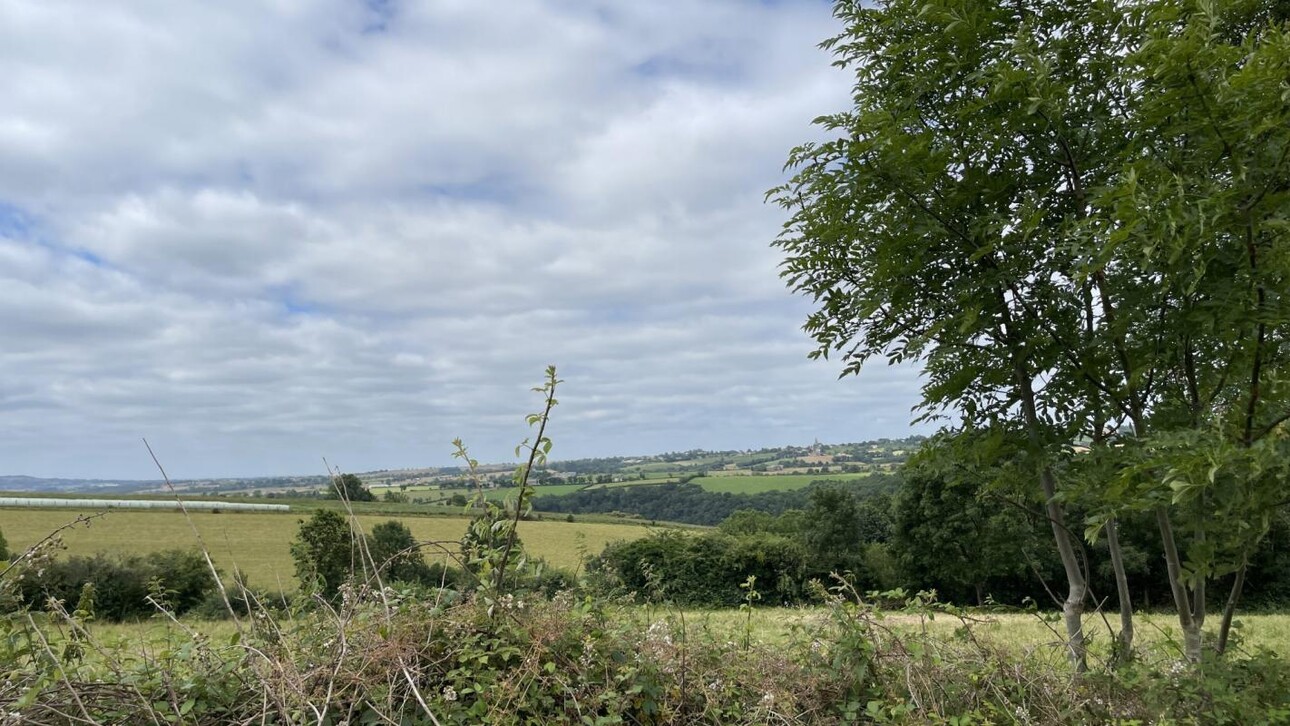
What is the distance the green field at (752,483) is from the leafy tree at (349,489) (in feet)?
185

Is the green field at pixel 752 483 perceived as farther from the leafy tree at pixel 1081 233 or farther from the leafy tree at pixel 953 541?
the leafy tree at pixel 1081 233

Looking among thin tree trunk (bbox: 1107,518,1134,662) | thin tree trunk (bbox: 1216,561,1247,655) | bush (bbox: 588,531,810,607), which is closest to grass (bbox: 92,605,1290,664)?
thin tree trunk (bbox: 1107,518,1134,662)

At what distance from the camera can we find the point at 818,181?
388cm

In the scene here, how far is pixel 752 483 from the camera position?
221 ft

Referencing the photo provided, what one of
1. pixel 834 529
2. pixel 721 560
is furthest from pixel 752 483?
pixel 721 560

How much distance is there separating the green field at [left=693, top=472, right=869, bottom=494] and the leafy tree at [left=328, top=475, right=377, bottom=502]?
56.2 meters

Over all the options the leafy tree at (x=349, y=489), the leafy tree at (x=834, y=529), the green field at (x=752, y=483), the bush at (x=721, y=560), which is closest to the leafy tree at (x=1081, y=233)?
the leafy tree at (x=349, y=489)

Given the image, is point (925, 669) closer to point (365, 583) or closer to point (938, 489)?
point (365, 583)

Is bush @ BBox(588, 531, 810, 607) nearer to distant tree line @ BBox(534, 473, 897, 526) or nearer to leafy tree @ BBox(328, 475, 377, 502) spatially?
distant tree line @ BBox(534, 473, 897, 526)

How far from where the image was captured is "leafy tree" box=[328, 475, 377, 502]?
342 centimetres

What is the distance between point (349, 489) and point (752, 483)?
65.9 metres

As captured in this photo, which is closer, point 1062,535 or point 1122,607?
point 1122,607

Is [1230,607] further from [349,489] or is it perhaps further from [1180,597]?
[349,489]

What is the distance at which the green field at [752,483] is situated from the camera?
61.2 meters
